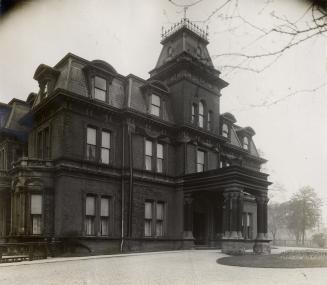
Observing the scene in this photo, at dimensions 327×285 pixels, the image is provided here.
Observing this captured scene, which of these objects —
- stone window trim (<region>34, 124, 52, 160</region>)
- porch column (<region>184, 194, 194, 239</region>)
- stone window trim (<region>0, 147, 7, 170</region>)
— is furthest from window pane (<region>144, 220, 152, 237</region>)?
stone window trim (<region>0, 147, 7, 170</region>)

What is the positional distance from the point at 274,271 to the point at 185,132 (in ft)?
45.5

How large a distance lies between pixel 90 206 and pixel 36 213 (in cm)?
263

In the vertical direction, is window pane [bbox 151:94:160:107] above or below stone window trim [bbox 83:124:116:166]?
above

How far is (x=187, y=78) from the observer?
24109 millimetres

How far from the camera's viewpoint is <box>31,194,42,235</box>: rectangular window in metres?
18.2

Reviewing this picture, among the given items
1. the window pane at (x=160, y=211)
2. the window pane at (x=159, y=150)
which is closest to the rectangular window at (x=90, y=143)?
the window pane at (x=159, y=150)

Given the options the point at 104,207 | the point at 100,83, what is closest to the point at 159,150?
the point at 104,207

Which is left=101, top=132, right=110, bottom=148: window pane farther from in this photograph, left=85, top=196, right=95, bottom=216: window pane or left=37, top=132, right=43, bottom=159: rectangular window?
left=37, top=132, right=43, bottom=159: rectangular window

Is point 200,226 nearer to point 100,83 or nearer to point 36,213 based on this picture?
point 36,213

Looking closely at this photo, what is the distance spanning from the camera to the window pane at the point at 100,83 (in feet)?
68.2

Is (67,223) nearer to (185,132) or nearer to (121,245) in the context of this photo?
(121,245)

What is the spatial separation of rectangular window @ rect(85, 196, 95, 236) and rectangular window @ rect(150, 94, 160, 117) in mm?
6784

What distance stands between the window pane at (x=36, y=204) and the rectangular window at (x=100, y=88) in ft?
19.9

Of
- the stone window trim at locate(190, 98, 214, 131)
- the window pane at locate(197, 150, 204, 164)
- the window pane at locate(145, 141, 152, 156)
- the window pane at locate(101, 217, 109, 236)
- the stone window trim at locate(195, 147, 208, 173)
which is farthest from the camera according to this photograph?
the window pane at locate(197, 150, 204, 164)
